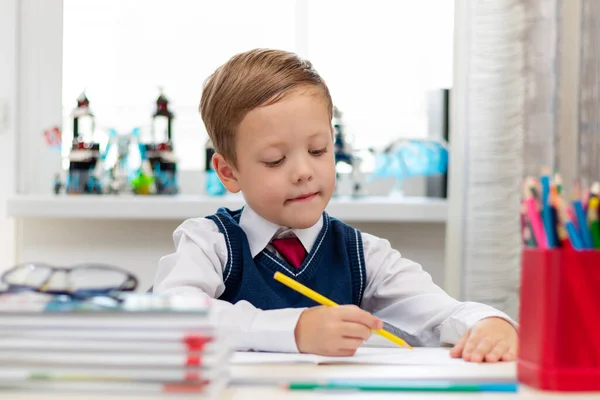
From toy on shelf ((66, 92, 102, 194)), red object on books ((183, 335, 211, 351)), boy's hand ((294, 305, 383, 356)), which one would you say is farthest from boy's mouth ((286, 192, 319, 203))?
toy on shelf ((66, 92, 102, 194))

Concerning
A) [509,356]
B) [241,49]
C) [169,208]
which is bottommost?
[509,356]

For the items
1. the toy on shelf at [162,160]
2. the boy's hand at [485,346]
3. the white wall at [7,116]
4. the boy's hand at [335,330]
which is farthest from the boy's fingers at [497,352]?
the white wall at [7,116]

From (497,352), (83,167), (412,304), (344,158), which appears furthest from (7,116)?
(497,352)

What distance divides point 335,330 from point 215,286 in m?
0.35

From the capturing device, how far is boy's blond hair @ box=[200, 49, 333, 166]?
117 centimetres

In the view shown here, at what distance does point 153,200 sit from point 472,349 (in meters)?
1.27

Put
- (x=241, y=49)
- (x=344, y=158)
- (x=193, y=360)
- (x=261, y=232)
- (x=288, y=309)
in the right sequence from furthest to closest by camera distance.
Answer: (x=241, y=49)
(x=344, y=158)
(x=261, y=232)
(x=288, y=309)
(x=193, y=360)

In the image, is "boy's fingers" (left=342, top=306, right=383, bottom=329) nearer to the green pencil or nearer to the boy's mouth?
the green pencil

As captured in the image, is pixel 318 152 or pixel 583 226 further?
pixel 318 152

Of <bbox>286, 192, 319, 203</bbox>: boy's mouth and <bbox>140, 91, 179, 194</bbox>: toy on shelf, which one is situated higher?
<bbox>140, 91, 179, 194</bbox>: toy on shelf

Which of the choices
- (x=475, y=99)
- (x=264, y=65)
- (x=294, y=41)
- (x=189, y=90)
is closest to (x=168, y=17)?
(x=189, y=90)

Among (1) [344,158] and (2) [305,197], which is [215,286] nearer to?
(2) [305,197]

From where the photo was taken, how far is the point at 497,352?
826mm

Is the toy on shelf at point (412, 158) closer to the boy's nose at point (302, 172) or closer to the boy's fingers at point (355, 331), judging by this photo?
the boy's nose at point (302, 172)
